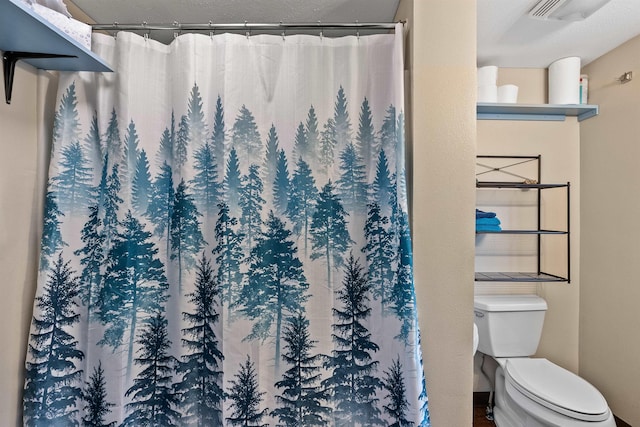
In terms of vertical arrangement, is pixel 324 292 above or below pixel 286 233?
below

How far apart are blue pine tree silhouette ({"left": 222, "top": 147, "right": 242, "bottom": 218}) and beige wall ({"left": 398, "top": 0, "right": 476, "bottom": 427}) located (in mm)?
715

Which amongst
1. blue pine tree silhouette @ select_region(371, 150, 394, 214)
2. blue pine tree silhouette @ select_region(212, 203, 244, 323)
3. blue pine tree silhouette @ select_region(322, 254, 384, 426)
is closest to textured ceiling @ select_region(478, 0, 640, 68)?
blue pine tree silhouette @ select_region(371, 150, 394, 214)

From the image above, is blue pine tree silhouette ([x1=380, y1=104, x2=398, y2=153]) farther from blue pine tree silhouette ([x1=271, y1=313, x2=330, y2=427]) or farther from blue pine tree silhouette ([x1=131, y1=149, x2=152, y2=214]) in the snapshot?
blue pine tree silhouette ([x1=131, y1=149, x2=152, y2=214])

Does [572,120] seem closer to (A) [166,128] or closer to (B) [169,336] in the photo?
(A) [166,128]

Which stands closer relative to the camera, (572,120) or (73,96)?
(73,96)

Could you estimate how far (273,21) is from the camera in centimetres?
157

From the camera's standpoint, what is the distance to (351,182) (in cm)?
126

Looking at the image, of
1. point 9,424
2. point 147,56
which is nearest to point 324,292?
point 147,56

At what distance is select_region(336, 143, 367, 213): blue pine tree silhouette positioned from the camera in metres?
1.26

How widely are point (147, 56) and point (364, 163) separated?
100 centimetres

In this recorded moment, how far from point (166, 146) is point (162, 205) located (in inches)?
9.7

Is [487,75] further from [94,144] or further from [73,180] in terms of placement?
[73,180]

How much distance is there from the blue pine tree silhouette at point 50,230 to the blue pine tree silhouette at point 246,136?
0.75 m

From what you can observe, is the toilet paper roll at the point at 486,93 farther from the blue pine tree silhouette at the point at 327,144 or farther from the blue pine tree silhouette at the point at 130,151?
the blue pine tree silhouette at the point at 130,151
